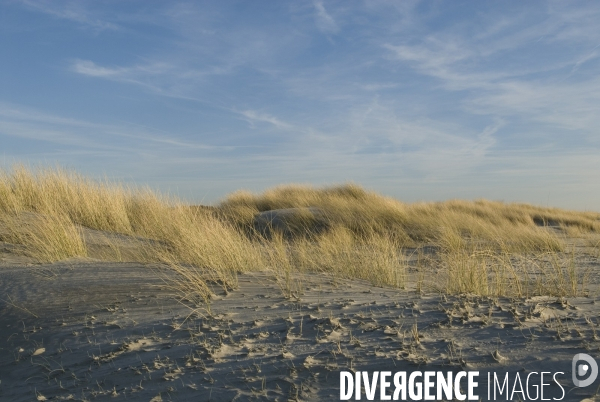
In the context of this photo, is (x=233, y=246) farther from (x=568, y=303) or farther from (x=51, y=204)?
(x=51, y=204)

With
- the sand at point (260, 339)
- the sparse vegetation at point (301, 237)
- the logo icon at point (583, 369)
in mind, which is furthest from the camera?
the sparse vegetation at point (301, 237)

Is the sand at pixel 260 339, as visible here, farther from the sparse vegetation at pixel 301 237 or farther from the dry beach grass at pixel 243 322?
the sparse vegetation at pixel 301 237

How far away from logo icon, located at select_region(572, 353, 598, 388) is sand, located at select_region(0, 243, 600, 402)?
0.04 metres

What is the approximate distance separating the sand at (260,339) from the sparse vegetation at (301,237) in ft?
1.26

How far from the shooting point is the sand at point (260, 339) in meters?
2.79

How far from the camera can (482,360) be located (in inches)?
111

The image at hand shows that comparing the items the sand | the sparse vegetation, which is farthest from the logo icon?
the sparse vegetation

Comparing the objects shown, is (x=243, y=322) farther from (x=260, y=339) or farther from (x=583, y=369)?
(x=583, y=369)

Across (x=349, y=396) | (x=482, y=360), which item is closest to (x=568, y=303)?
(x=482, y=360)

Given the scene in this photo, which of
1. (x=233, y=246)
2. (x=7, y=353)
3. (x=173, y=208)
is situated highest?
(x=173, y=208)

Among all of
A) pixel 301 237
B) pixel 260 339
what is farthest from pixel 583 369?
pixel 301 237

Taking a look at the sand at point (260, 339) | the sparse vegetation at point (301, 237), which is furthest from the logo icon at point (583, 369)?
the sparse vegetation at point (301, 237)

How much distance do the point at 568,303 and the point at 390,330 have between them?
5.08 feet

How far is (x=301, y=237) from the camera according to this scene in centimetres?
1066
